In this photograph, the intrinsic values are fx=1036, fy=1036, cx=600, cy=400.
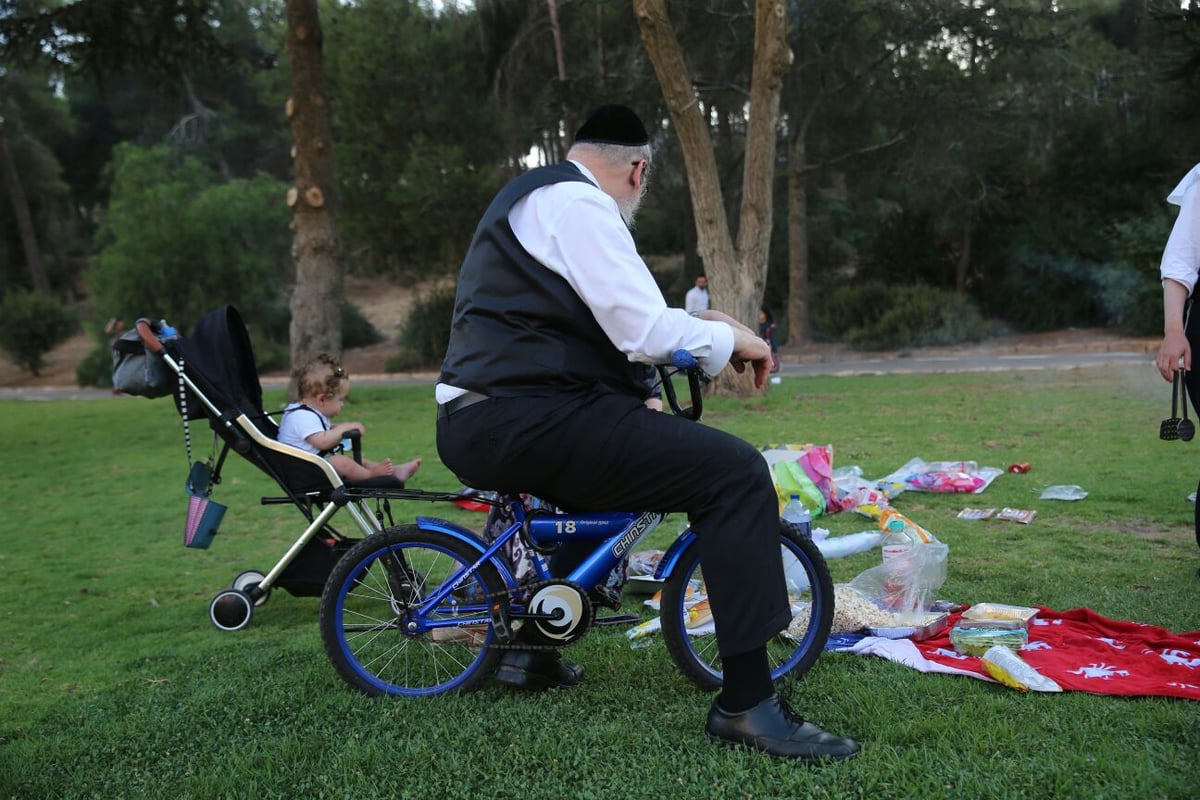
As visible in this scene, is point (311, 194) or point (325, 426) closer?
point (325, 426)

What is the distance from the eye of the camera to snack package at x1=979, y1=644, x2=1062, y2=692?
3.42 meters

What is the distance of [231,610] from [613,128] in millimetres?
3206

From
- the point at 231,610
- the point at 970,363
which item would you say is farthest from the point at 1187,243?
the point at 970,363

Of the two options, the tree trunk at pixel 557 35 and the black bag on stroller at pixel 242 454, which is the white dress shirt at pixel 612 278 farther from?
the tree trunk at pixel 557 35

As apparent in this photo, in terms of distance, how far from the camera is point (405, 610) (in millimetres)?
3688

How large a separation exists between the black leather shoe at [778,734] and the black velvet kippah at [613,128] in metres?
1.81

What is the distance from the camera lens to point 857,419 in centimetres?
1173

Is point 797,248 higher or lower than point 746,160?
lower

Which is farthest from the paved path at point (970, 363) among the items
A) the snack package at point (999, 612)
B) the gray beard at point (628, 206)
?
the gray beard at point (628, 206)

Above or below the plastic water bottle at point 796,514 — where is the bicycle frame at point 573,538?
above

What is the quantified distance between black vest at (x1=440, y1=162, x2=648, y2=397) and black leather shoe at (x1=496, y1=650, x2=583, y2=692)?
1063 millimetres

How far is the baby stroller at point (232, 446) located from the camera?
4895 mm

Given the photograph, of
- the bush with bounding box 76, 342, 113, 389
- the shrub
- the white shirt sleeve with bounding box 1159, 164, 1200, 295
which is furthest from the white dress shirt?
the bush with bounding box 76, 342, 113, 389

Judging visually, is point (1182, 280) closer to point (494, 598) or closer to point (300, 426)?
point (494, 598)
